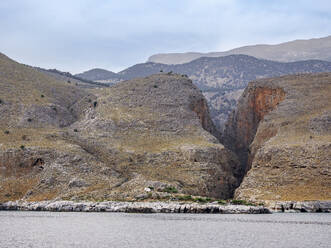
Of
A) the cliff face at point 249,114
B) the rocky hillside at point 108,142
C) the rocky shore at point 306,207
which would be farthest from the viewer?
the cliff face at point 249,114

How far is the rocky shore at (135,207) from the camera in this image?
3883 inches

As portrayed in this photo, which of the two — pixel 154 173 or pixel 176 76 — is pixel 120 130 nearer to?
pixel 154 173

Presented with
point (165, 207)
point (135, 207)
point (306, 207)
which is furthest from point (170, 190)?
point (306, 207)

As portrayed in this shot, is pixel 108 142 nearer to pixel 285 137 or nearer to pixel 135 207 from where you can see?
pixel 135 207

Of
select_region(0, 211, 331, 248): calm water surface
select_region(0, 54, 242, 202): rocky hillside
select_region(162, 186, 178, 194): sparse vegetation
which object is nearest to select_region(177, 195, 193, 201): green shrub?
select_region(0, 54, 242, 202): rocky hillside

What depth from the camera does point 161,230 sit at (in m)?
72.6

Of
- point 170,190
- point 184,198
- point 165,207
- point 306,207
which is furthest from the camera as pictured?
point 170,190

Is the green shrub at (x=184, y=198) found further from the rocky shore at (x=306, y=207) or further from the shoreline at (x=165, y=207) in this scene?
the rocky shore at (x=306, y=207)

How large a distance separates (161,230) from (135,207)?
26848 millimetres

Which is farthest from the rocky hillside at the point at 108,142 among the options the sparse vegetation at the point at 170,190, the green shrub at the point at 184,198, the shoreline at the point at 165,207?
the shoreline at the point at 165,207

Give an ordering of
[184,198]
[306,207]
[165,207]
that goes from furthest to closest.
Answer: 1. [306,207]
2. [184,198]
3. [165,207]

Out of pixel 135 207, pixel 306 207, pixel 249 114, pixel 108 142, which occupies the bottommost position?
pixel 306 207

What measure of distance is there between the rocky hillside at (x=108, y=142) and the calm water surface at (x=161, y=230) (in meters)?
16.2

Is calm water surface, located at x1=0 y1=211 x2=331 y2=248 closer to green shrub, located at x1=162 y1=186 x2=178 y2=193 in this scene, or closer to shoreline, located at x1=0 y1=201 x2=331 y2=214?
shoreline, located at x1=0 y1=201 x2=331 y2=214
